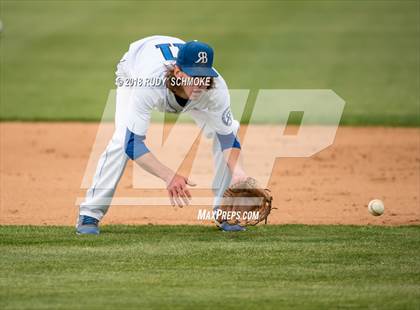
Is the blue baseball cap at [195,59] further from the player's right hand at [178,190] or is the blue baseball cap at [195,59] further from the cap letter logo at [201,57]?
the player's right hand at [178,190]

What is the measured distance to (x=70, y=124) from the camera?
1819cm

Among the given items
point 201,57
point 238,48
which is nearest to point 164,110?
point 201,57

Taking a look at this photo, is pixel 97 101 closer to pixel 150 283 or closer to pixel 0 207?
pixel 0 207

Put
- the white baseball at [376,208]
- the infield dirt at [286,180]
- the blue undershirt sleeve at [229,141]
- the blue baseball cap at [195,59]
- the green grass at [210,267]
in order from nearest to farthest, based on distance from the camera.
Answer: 1. the green grass at [210,267]
2. the blue baseball cap at [195,59]
3. the blue undershirt sleeve at [229,141]
4. the white baseball at [376,208]
5. the infield dirt at [286,180]

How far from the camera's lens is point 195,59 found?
9.42 m

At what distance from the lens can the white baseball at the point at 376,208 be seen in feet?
36.7

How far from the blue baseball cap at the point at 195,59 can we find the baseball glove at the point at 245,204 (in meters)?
1.22

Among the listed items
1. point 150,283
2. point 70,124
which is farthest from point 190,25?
point 150,283

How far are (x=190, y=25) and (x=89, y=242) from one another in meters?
20.2

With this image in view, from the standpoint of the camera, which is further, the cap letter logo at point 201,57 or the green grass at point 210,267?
the cap letter logo at point 201,57

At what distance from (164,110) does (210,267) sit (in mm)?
2096

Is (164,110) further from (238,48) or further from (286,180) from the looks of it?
(238,48)

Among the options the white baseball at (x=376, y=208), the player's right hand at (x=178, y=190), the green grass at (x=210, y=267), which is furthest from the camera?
the white baseball at (x=376, y=208)

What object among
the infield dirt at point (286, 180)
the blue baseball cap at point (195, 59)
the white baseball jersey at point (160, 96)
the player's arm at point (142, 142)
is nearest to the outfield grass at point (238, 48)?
the infield dirt at point (286, 180)
